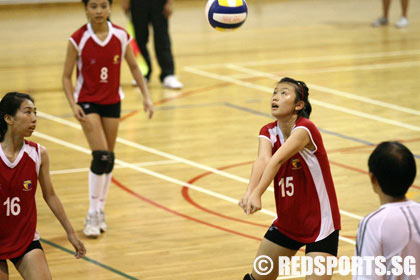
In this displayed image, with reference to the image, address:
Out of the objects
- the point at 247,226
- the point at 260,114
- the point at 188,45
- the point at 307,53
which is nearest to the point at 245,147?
the point at 260,114

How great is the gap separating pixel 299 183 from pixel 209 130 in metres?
5.06

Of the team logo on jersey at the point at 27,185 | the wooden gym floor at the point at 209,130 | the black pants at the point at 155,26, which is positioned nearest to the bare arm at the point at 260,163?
the team logo on jersey at the point at 27,185

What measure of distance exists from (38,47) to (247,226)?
386 inches

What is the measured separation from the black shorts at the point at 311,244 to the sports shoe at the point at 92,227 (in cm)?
219

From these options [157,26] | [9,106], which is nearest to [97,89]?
[9,106]

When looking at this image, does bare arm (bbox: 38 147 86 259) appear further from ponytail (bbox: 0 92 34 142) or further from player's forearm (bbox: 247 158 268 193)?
player's forearm (bbox: 247 158 268 193)

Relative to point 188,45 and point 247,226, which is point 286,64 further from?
point 247,226

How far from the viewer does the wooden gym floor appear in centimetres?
586

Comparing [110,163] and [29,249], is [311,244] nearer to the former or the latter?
[29,249]

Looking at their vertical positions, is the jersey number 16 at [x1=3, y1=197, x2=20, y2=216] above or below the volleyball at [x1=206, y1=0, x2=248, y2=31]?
below

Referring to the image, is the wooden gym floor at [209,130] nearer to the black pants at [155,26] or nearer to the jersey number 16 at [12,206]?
the black pants at [155,26]

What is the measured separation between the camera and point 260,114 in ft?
32.1

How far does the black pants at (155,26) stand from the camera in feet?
37.2

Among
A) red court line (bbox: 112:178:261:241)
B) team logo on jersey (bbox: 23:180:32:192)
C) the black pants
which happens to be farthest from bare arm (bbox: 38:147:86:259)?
the black pants
